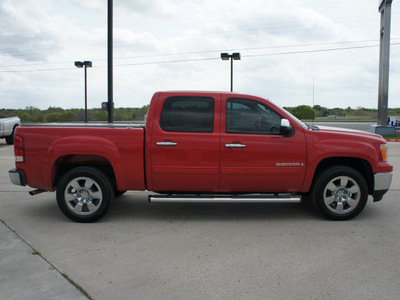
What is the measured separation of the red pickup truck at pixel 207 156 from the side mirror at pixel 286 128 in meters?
0.02

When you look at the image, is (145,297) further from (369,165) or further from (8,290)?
(369,165)

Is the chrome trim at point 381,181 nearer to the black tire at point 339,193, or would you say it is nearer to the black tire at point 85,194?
the black tire at point 339,193

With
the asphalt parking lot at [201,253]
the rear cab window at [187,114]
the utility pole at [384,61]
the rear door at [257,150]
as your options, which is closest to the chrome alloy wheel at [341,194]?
the asphalt parking lot at [201,253]

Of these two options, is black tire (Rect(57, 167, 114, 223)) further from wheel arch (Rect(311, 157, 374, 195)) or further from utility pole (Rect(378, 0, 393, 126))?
utility pole (Rect(378, 0, 393, 126))

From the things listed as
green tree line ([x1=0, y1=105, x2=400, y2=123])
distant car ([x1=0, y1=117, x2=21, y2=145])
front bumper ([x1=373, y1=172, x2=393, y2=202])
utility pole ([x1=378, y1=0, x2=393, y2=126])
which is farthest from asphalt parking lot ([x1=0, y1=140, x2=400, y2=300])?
utility pole ([x1=378, y1=0, x2=393, y2=126])

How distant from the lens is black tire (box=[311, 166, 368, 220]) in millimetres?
5414

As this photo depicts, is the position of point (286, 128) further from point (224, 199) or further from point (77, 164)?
point (77, 164)

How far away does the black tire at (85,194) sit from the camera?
17.8 feet

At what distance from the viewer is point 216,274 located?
3.74 metres

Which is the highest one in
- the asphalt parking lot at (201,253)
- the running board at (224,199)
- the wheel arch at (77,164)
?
the wheel arch at (77,164)

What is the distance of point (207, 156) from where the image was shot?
5.35 metres

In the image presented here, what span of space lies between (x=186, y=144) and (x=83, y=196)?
63.0 inches

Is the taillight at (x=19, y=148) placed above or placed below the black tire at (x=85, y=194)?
above

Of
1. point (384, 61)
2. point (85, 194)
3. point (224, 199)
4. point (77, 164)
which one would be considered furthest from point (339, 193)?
point (384, 61)
